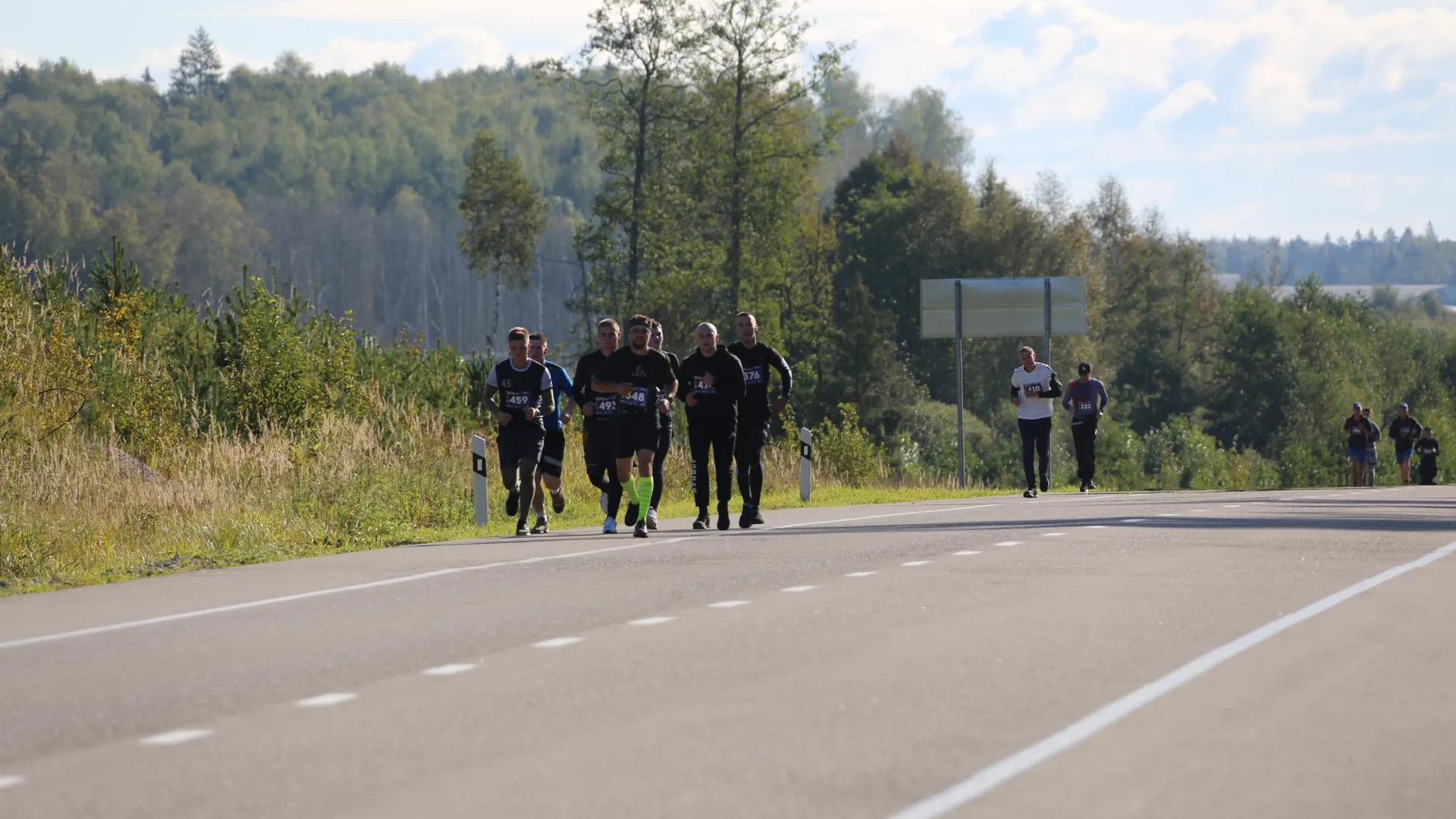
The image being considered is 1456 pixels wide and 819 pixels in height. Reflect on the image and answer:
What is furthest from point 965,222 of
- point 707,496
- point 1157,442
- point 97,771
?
point 97,771

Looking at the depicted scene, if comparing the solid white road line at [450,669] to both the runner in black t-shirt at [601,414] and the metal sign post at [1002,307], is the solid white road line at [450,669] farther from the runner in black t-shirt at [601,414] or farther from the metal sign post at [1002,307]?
the metal sign post at [1002,307]

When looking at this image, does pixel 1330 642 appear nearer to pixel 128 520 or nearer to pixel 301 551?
pixel 301 551

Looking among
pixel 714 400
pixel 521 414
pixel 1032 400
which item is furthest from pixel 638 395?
pixel 1032 400

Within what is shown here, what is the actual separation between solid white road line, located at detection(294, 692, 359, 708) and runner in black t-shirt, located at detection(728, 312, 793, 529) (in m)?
11.2

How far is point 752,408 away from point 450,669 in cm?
1078

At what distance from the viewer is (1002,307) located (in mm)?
36531

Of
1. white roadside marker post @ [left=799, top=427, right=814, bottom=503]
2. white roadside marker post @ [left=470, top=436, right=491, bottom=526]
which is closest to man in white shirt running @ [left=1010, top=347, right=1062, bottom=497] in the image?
white roadside marker post @ [left=799, top=427, right=814, bottom=503]

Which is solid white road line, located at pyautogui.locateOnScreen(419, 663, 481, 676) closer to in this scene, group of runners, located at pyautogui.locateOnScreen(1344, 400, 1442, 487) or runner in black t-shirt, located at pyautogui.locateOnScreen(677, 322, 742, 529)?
runner in black t-shirt, located at pyautogui.locateOnScreen(677, 322, 742, 529)

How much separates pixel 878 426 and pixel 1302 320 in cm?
2897

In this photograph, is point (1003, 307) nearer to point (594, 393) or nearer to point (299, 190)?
point (594, 393)

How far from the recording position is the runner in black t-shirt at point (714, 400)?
18.6 metres

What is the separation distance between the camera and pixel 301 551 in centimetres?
1686

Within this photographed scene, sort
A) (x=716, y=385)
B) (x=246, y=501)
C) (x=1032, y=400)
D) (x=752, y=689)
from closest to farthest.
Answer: (x=752, y=689) < (x=716, y=385) < (x=246, y=501) < (x=1032, y=400)

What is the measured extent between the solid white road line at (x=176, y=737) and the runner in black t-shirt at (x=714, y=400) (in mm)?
11236
